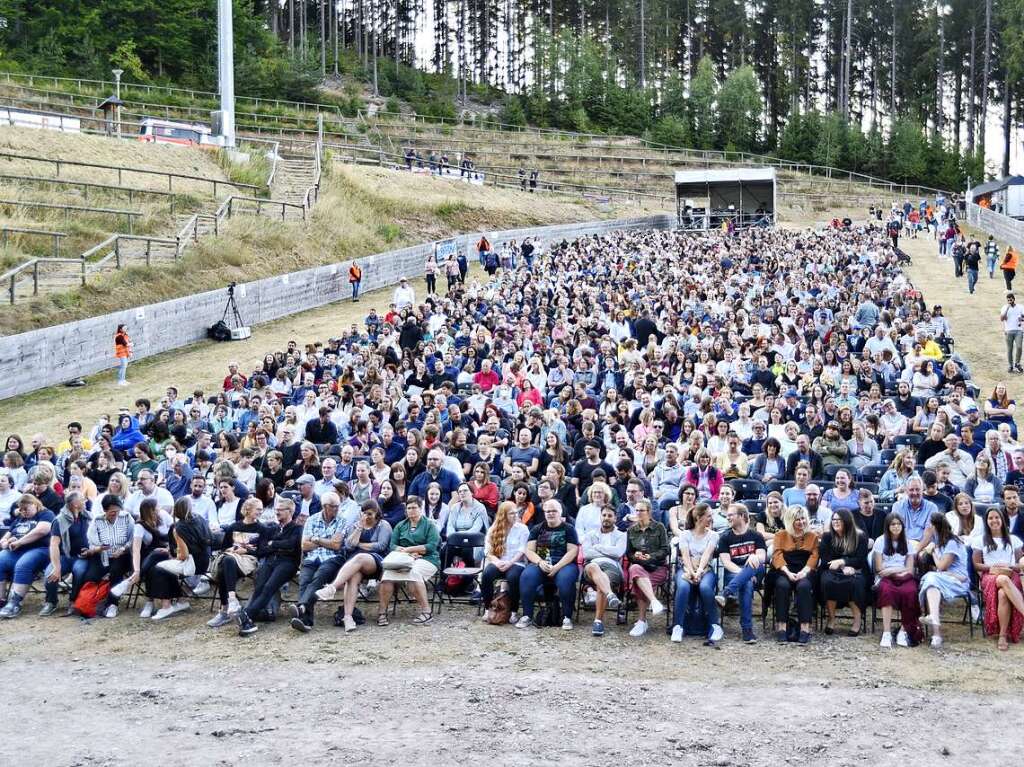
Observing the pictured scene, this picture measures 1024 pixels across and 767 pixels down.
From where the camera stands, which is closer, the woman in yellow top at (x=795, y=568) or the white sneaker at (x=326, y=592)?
the woman in yellow top at (x=795, y=568)

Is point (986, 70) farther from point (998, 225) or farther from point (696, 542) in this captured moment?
point (696, 542)

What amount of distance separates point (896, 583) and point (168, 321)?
19386 mm

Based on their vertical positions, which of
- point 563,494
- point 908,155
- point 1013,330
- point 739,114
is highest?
point 739,114

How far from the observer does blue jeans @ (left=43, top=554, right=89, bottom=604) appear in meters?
11.0

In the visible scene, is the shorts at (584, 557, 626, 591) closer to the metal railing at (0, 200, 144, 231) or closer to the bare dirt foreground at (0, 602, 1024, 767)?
the bare dirt foreground at (0, 602, 1024, 767)

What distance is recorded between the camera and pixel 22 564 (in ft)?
36.8

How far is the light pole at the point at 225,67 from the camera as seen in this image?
129 feet

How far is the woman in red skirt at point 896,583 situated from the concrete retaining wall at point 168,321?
16545 mm

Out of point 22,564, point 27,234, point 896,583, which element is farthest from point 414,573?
point 27,234

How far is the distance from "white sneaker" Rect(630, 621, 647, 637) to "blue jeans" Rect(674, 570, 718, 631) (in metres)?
0.28

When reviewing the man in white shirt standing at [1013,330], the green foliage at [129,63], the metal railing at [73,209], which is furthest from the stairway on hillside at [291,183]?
the green foliage at [129,63]

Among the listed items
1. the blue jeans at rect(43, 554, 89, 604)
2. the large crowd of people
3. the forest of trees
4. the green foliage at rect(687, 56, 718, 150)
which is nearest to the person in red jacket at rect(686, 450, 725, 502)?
the large crowd of people

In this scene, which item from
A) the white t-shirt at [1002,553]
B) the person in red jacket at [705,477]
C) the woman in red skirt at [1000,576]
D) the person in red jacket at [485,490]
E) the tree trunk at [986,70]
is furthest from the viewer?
the tree trunk at [986,70]

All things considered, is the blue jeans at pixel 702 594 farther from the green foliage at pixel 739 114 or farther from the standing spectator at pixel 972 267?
the green foliage at pixel 739 114
